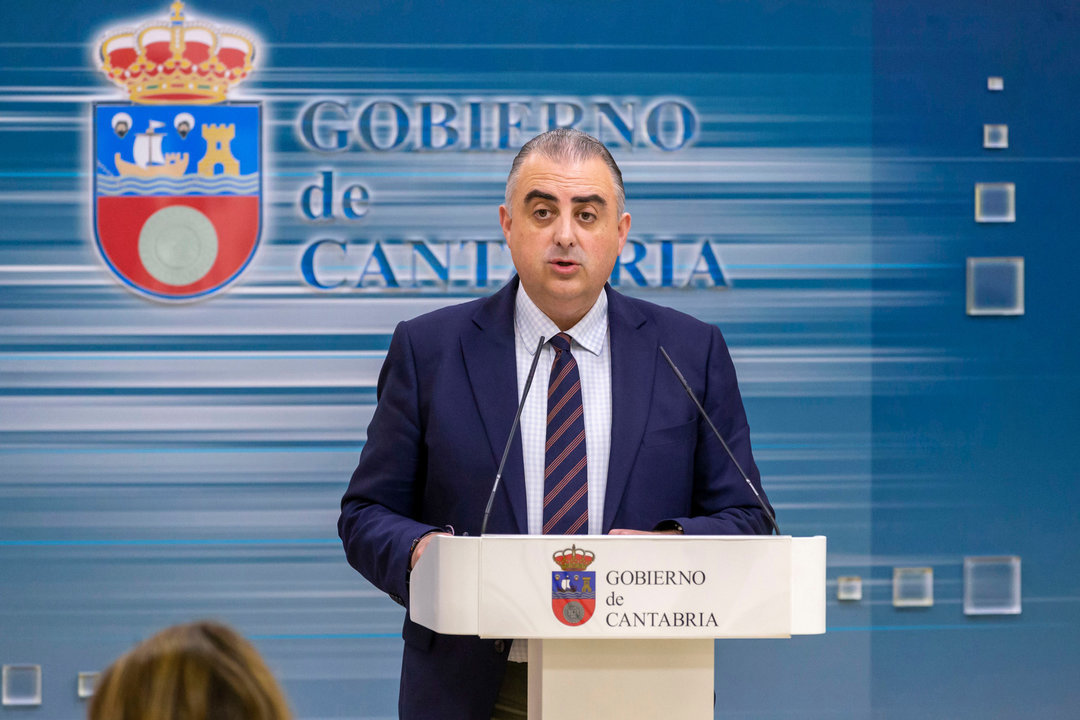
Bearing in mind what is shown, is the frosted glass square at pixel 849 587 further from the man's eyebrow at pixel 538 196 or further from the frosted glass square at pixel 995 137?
the man's eyebrow at pixel 538 196

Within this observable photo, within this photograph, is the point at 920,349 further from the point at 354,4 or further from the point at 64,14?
the point at 64,14

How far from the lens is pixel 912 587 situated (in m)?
3.64

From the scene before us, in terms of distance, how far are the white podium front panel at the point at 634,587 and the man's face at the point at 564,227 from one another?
68 centimetres

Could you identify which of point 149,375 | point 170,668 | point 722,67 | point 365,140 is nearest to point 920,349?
point 722,67

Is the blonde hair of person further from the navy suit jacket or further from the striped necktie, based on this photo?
the striped necktie

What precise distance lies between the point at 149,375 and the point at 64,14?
1.10 m

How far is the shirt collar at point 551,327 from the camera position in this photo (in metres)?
2.19

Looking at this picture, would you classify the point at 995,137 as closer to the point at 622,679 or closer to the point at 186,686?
the point at 622,679

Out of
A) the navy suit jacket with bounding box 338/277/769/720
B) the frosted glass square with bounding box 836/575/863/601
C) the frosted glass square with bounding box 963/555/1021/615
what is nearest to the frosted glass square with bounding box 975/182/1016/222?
the frosted glass square with bounding box 963/555/1021/615

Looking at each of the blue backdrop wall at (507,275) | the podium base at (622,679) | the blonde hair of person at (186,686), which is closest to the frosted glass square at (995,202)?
the blue backdrop wall at (507,275)

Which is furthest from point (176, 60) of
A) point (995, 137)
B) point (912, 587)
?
point (912, 587)

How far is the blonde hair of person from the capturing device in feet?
3.49

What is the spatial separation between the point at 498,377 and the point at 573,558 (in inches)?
25.2

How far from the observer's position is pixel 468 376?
2.13 meters
